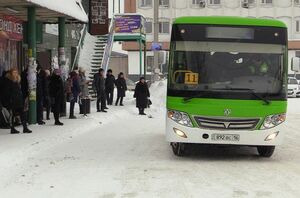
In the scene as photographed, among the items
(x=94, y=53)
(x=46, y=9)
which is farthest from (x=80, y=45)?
(x=46, y=9)

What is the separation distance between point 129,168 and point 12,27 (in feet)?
30.1

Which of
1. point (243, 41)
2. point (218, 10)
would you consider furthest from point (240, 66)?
point (218, 10)

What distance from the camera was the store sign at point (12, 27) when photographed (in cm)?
1662

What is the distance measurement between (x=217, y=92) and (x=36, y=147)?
404cm

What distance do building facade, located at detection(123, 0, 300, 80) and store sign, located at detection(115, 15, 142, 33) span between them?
33573 millimetres

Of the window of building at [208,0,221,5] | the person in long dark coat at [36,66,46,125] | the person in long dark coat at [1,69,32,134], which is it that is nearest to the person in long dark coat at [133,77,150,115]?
the person in long dark coat at [36,66,46,125]

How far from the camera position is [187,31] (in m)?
10.7

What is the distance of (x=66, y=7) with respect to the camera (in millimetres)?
16797

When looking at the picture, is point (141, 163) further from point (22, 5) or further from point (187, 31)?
point (22, 5)

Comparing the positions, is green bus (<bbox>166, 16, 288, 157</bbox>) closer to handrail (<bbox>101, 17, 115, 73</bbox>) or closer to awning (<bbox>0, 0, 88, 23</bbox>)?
awning (<bbox>0, 0, 88, 23</bbox>)

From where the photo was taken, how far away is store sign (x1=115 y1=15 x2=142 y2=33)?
28653mm

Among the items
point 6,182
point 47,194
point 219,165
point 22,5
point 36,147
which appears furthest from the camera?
point 22,5

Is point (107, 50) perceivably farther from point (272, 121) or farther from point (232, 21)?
point (272, 121)

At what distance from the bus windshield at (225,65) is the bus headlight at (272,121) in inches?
17.8
